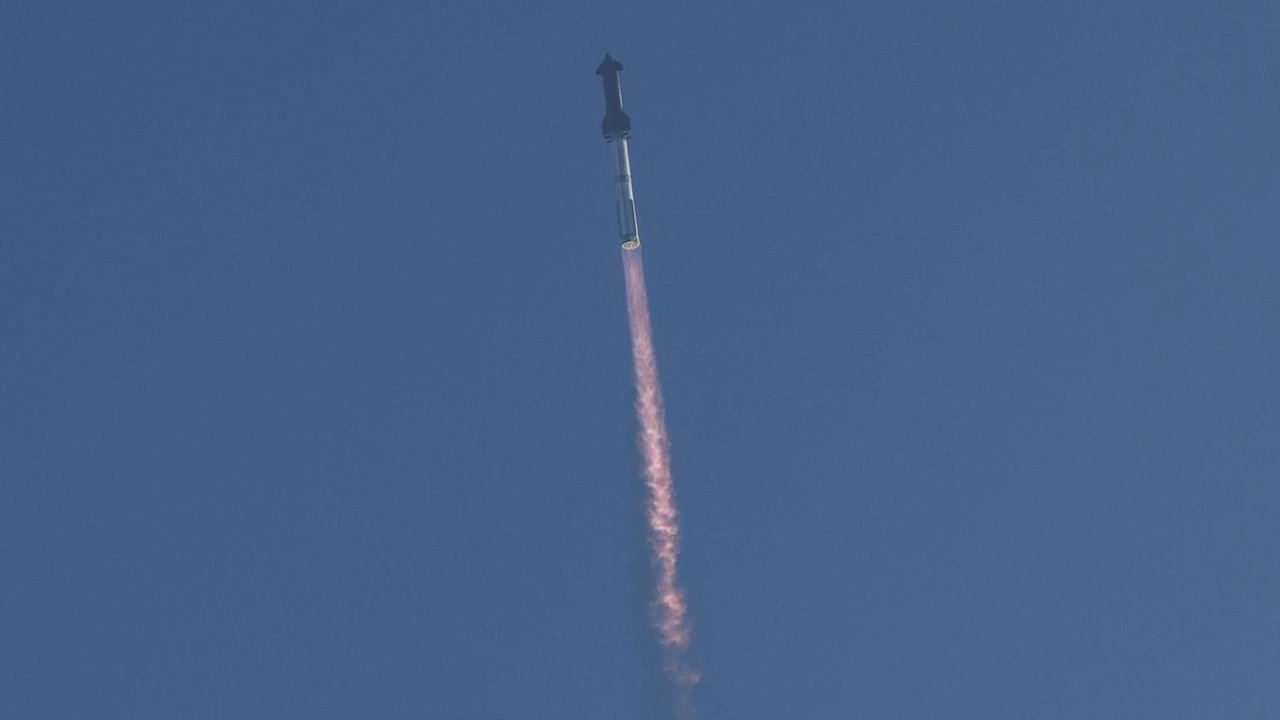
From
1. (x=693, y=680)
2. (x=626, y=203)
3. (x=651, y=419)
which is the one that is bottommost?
(x=693, y=680)

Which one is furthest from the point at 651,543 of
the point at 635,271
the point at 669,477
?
the point at 635,271

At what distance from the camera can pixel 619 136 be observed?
128500mm

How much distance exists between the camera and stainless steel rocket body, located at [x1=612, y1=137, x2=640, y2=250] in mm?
127688

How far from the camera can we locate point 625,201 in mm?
128250

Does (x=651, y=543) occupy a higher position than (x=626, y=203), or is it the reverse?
(x=626, y=203)

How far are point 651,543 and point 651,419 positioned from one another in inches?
206

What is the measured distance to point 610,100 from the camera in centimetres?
12888

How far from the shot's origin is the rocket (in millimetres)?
128000

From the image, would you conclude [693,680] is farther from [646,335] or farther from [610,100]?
[610,100]

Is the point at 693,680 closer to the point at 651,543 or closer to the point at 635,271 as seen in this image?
the point at 651,543

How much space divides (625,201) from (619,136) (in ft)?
8.42

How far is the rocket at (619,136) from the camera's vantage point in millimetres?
128000

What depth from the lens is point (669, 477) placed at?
135 m

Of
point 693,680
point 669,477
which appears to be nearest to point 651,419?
point 669,477
